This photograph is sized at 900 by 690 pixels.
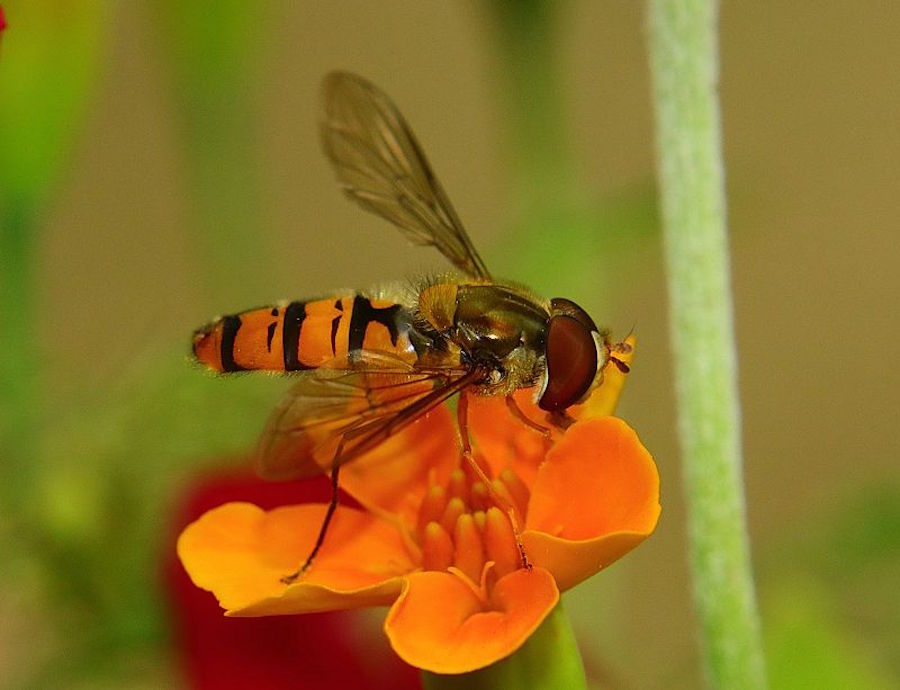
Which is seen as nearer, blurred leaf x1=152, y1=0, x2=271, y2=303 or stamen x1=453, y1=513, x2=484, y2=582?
stamen x1=453, y1=513, x2=484, y2=582

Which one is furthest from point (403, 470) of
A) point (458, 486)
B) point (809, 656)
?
point (809, 656)

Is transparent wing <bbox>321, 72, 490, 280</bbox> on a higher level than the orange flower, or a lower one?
higher

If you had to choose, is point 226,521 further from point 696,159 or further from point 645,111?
point 645,111

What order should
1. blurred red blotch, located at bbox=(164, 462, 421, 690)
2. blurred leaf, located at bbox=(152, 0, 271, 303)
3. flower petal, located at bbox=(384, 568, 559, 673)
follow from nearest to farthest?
flower petal, located at bbox=(384, 568, 559, 673) < blurred red blotch, located at bbox=(164, 462, 421, 690) < blurred leaf, located at bbox=(152, 0, 271, 303)

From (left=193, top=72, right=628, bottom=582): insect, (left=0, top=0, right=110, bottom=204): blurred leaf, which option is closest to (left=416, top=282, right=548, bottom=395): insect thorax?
(left=193, top=72, right=628, bottom=582): insect

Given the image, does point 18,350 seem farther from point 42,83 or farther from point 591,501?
point 591,501

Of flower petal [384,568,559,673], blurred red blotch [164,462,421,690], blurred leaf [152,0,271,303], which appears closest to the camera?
flower petal [384,568,559,673]

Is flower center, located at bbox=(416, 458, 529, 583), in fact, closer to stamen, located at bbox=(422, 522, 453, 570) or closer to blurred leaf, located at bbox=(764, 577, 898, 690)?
stamen, located at bbox=(422, 522, 453, 570)

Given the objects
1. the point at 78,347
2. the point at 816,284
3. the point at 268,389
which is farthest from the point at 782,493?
the point at 268,389
